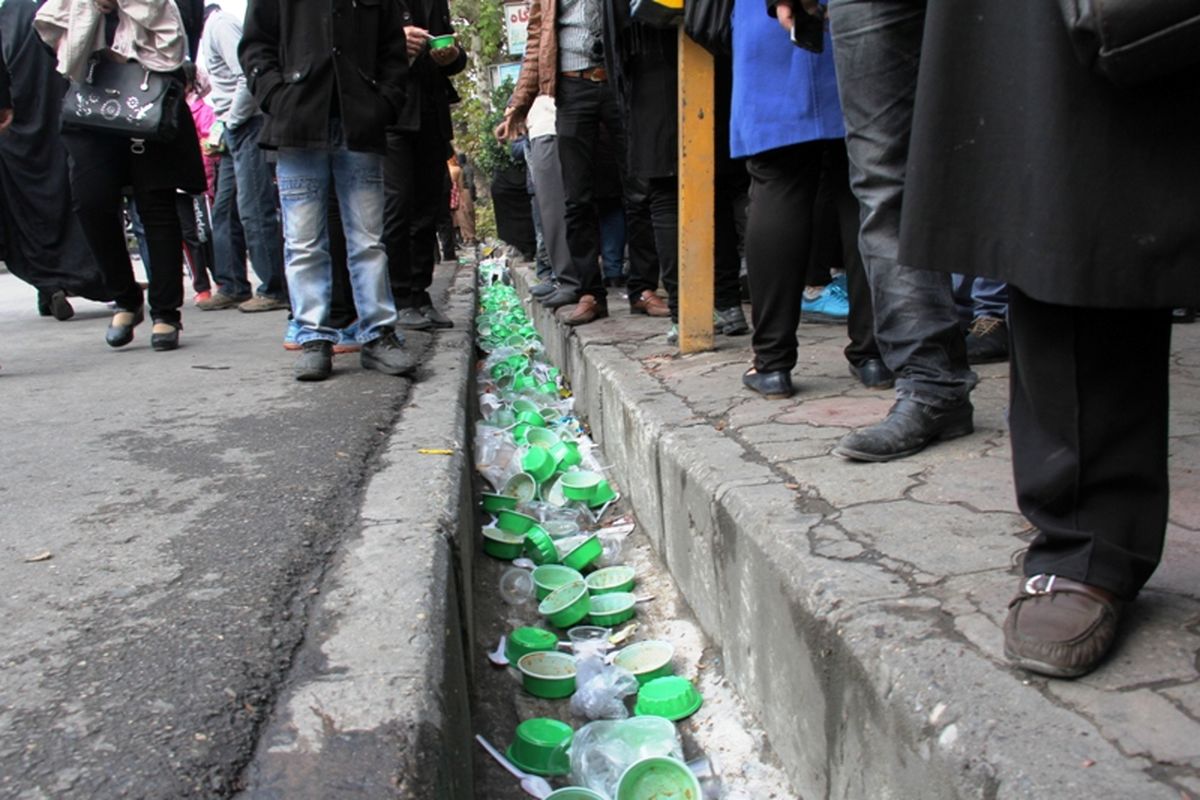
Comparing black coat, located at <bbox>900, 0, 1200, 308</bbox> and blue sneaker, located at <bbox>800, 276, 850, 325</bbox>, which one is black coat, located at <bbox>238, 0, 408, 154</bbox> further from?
black coat, located at <bbox>900, 0, 1200, 308</bbox>

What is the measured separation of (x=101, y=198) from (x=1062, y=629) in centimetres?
434

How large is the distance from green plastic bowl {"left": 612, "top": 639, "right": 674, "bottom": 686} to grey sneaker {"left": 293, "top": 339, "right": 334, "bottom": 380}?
1859 millimetres

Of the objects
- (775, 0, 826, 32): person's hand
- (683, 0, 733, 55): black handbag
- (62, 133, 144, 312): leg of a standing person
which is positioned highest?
(683, 0, 733, 55): black handbag

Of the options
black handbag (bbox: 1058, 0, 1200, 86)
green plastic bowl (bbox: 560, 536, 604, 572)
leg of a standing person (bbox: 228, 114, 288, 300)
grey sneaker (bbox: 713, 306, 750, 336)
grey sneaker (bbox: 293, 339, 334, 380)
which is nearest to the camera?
black handbag (bbox: 1058, 0, 1200, 86)

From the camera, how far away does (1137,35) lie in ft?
3.24

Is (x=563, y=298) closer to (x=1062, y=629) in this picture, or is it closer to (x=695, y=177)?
(x=695, y=177)

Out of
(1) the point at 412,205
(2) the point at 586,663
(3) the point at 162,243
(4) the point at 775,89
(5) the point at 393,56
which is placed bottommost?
(2) the point at 586,663

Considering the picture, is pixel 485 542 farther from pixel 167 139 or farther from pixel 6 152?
pixel 6 152

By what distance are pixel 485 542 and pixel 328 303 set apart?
4.18ft

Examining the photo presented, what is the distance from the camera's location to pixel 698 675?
216 cm

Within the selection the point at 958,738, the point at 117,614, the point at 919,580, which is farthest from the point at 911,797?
the point at 117,614

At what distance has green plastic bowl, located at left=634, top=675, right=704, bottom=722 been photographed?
2010mm

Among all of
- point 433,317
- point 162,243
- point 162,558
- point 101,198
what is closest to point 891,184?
point 162,558

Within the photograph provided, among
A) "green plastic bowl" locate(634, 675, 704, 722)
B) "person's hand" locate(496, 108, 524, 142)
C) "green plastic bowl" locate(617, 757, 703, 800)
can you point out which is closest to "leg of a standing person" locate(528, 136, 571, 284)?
"person's hand" locate(496, 108, 524, 142)
